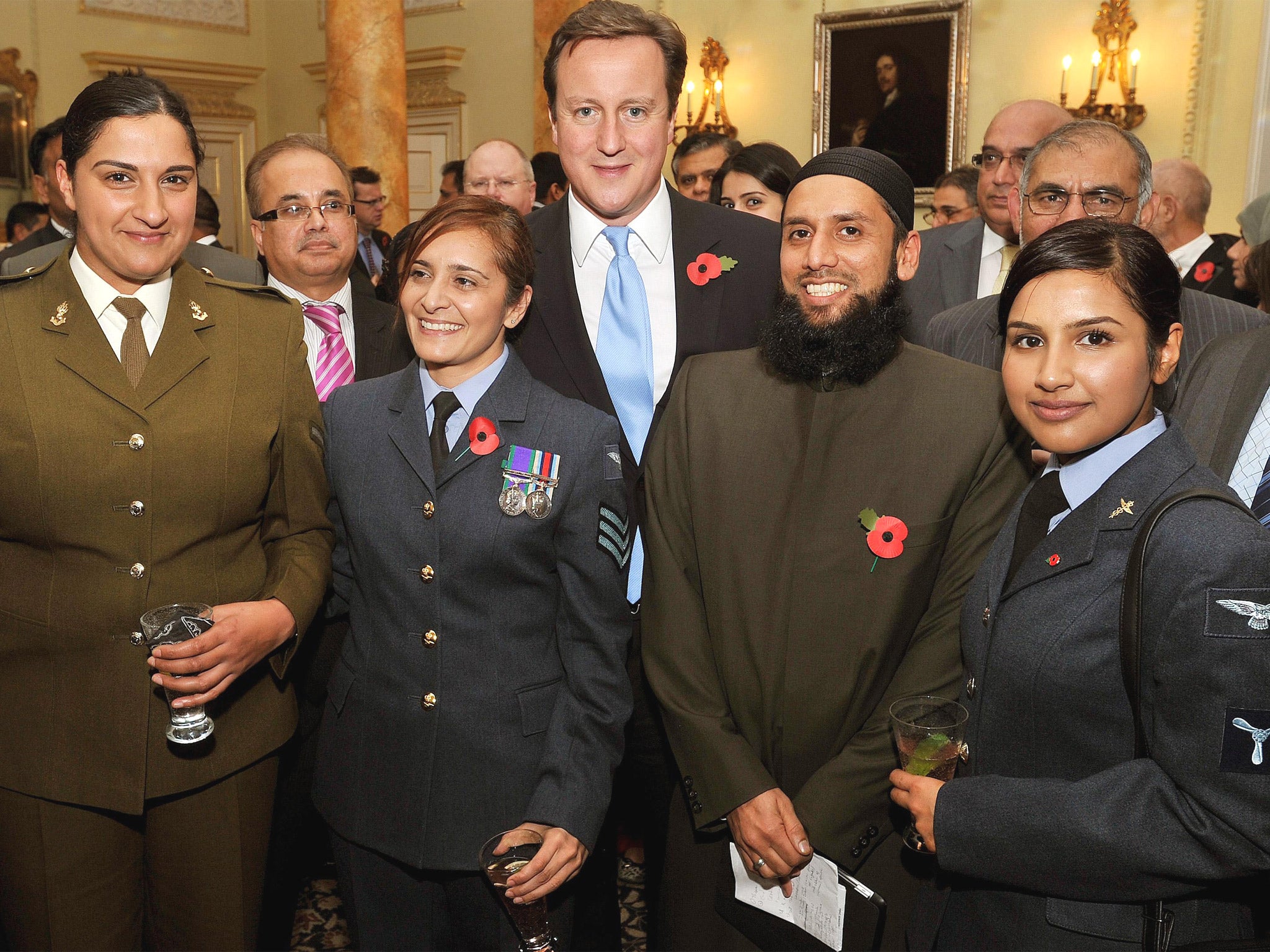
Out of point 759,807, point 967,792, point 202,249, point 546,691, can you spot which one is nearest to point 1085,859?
point 967,792

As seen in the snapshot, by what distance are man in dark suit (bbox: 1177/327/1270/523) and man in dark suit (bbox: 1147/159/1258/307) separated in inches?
144

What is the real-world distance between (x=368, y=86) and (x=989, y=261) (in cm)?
552

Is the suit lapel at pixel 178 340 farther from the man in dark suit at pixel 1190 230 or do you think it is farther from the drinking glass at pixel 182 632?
the man in dark suit at pixel 1190 230

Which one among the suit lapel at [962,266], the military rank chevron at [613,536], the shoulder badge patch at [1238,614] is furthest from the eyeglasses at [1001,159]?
the shoulder badge patch at [1238,614]

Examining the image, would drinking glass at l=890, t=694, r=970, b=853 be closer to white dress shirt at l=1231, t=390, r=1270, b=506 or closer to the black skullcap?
white dress shirt at l=1231, t=390, r=1270, b=506

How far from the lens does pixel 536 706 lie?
6.57 ft

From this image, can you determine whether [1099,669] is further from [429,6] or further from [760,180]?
[429,6]

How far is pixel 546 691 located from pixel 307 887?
5.33 ft

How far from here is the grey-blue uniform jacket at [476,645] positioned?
1966mm

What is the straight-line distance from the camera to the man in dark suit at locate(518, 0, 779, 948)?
2.40 m

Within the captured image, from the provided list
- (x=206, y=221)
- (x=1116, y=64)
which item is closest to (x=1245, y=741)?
(x=206, y=221)

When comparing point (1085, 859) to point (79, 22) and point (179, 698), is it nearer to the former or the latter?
point (179, 698)

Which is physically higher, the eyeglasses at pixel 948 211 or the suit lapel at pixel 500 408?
the eyeglasses at pixel 948 211

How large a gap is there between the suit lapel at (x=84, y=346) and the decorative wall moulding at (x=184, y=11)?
37.7 ft
